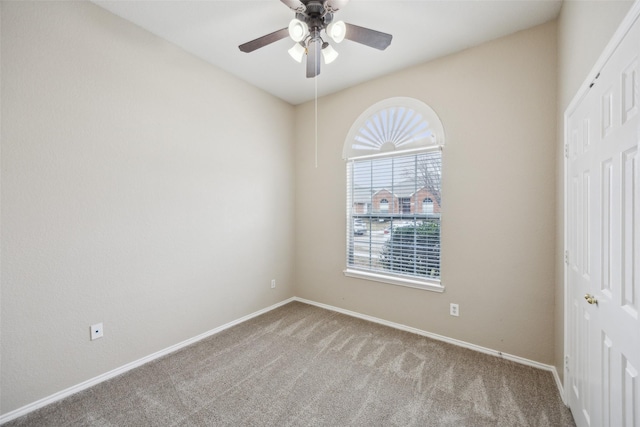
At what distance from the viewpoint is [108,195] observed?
2023 mm

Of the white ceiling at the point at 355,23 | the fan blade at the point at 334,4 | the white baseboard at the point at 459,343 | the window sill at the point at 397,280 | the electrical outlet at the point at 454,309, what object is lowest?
the white baseboard at the point at 459,343

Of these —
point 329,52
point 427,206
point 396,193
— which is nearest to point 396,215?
point 396,193

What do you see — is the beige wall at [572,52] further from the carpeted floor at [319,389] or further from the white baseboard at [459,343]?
the carpeted floor at [319,389]

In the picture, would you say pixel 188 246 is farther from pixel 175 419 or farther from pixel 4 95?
pixel 4 95

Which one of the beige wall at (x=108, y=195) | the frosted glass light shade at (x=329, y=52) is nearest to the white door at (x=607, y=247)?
the frosted glass light shade at (x=329, y=52)

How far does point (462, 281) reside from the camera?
249 cm

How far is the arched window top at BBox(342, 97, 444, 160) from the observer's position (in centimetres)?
266

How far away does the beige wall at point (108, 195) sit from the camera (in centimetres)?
165

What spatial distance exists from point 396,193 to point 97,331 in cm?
295

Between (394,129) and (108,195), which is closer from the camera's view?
(108,195)

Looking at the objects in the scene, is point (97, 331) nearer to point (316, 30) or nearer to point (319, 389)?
point (319, 389)

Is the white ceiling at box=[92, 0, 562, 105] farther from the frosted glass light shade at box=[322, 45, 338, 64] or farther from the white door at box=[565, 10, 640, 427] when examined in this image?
the white door at box=[565, 10, 640, 427]

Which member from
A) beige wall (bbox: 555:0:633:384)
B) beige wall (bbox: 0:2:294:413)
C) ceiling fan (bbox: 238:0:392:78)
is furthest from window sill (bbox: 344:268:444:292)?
ceiling fan (bbox: 238:0:392:78)

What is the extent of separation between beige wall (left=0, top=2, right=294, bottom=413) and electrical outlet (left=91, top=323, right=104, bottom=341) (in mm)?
35
